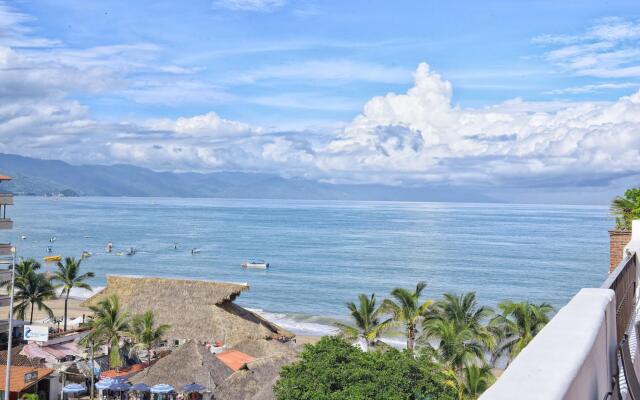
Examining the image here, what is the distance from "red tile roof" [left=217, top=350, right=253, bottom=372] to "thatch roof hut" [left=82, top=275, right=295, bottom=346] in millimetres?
3450

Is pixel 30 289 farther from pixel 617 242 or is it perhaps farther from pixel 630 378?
pixel 630 378

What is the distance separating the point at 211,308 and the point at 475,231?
98605 millimetres

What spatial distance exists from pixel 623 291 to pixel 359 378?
39.2ft

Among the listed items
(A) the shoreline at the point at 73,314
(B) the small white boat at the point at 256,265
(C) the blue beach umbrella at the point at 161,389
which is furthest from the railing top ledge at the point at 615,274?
(B) the small white boat at the point at 256,265

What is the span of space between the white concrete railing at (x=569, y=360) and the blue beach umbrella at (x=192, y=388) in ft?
65.9

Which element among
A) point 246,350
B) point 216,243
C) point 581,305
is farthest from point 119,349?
point 216,243

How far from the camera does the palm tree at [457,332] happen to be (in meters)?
23.4

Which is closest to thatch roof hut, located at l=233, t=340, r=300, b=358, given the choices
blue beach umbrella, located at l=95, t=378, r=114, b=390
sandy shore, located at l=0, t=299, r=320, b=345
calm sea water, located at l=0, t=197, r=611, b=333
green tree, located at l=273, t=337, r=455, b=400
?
blue beach umbrella, located at l=95, t=378, r=114, b=390

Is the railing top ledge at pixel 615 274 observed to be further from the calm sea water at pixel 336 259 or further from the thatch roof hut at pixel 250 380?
the calm sea water at pixel 336 259

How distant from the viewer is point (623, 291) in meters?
5.29

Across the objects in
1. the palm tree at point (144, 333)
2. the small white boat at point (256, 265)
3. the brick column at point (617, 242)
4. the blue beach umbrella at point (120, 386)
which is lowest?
the small white boat at point (256, 265)

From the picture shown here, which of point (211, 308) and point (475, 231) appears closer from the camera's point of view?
point (211, 308)

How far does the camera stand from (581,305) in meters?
3.38

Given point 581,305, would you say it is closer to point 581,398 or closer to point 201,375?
point 581,398
